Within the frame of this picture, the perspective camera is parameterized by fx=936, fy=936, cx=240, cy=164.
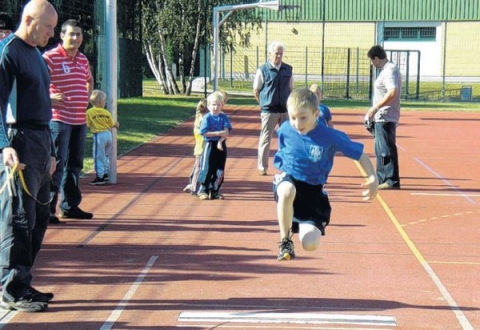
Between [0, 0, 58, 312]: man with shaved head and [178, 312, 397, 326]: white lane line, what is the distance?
1129mm

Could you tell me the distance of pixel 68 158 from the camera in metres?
10.2

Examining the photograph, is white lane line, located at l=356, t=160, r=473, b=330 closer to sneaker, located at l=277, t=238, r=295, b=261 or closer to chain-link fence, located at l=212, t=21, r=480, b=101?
sneaker, located at l=277, t=238, r=295, b=261

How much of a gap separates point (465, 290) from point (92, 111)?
24.9ft

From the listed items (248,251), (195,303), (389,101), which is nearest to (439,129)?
(389,101)

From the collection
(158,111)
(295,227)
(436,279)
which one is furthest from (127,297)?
(158,111)

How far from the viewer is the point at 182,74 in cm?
4469


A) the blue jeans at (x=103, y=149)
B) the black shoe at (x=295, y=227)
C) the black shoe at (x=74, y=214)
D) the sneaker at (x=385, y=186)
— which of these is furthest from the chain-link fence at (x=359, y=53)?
the black shoe at (x=295, y=227)

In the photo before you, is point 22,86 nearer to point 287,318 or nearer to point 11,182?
point 11,182

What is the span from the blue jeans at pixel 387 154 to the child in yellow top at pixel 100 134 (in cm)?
395

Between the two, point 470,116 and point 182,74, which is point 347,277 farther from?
point 182,74

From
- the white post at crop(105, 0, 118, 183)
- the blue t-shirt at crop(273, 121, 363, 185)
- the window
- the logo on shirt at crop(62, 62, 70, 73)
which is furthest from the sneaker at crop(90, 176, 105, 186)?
the window

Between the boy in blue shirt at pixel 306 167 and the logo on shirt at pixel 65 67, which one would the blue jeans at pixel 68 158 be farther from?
the boy in blue shirt at pixel 306 167

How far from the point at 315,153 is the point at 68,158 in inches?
162

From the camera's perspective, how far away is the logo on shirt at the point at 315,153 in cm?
688
